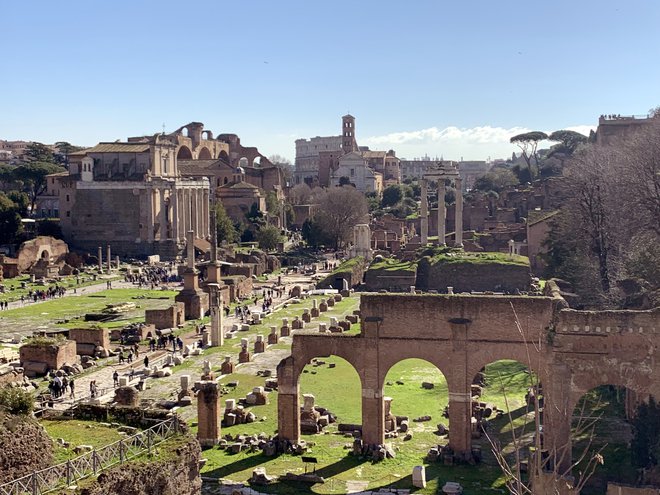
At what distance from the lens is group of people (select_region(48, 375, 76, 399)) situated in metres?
25.7

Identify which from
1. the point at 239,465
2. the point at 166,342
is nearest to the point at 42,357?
the point at 166,342

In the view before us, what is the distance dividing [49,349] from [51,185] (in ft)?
184

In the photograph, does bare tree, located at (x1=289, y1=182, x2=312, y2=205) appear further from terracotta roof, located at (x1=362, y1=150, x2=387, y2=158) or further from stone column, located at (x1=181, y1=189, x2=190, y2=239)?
stone column, located at (x1=181, y1=189, x2=190, y2=239)

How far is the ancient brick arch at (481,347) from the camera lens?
18.3 metres

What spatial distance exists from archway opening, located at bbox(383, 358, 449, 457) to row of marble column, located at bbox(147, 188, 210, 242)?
47.7 m

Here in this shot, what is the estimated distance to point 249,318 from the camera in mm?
41000

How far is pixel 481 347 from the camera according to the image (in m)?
19.3

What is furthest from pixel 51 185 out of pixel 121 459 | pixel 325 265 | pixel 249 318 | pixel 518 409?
pixel 121 459

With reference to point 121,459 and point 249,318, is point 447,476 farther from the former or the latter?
point 249,318

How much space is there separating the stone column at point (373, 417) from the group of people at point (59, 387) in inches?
430

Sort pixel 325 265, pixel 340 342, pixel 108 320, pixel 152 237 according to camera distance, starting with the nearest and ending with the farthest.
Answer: pixel 340 342 → pixel 108 320 → pixel 325 265 → pixel 152 237

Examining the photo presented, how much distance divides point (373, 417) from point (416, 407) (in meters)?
4.63

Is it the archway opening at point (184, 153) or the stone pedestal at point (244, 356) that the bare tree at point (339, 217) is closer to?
Answer: the archway opening at point (184, 153)

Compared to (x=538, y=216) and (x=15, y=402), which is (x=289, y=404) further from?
(x=538, y=216)
